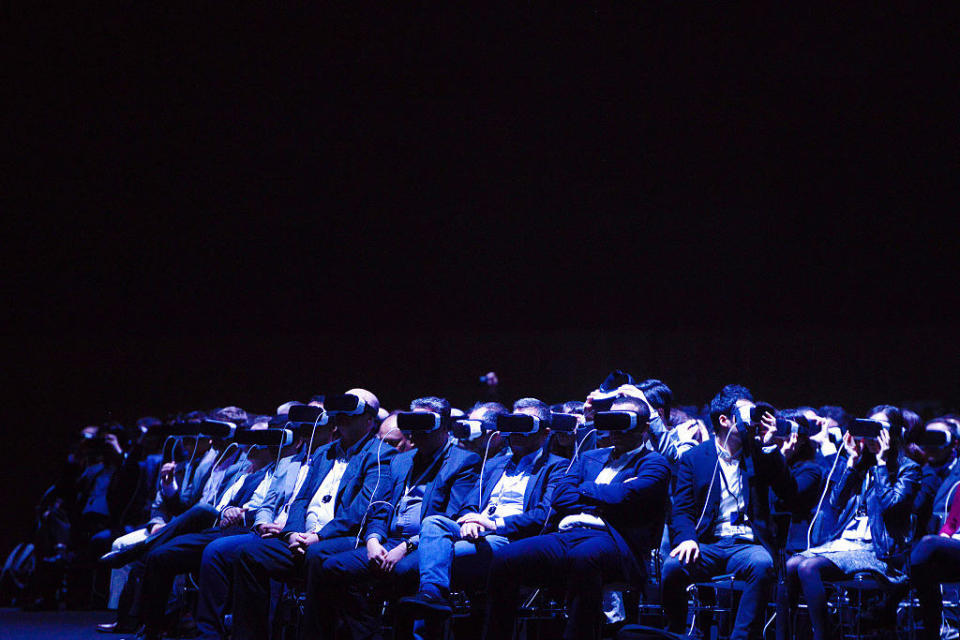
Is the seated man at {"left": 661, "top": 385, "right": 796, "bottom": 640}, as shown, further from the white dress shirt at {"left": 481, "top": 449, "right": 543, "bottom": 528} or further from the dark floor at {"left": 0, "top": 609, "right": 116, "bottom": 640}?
the dark floor at {"left": 0, "top": 609, "right": 116, "bottom": 640}

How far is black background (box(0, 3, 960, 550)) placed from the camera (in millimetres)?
8930

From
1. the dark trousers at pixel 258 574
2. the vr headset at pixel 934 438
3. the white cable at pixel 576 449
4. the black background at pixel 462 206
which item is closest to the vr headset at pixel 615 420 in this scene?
the white cable at pixel 576 449

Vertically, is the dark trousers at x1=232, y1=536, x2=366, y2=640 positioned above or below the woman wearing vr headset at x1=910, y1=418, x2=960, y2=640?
below

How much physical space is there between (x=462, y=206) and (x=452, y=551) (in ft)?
17.8

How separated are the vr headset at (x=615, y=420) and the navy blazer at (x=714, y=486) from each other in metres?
0.37

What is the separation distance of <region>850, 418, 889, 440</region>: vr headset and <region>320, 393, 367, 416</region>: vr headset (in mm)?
2254

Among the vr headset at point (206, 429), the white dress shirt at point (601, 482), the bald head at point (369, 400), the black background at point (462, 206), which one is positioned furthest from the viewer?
the black background at point (462, 206)

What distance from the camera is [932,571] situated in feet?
14.6

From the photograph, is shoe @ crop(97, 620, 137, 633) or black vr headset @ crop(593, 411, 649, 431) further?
shoe @ crop(97, 620, 137, 633)

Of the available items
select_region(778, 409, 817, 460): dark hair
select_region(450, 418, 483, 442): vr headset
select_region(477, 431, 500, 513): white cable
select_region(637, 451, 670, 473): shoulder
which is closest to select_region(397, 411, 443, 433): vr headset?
select_region(450, 418, 483, 442): vr headset

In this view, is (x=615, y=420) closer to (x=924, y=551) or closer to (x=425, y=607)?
(x=425, y=607)

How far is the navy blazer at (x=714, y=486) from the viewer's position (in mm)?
4496

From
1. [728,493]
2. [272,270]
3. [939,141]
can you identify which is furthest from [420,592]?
[939,141]

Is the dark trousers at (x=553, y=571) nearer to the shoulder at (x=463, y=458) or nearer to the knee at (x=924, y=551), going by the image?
the shoulder at (x=463, y=458)
